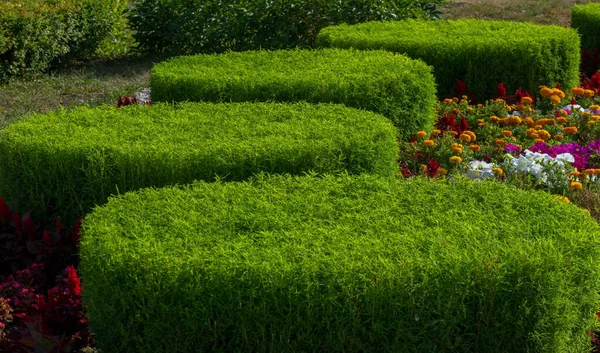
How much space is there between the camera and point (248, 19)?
1131 cm

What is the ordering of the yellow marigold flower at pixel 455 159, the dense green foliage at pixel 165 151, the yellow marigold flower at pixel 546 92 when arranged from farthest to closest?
the yellow marigold flower at pixel 546 92, the yellow marigold flower at pixel 455 159, the dense green foliage at pixel 165 151

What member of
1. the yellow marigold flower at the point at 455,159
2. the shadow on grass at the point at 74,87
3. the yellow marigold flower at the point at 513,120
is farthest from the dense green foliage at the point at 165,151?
the shadow on grass at the point at 74,87

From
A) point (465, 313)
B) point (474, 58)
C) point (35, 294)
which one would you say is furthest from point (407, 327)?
point (474, 58)

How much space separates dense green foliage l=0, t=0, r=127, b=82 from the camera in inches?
435

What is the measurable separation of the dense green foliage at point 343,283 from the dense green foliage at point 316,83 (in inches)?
107

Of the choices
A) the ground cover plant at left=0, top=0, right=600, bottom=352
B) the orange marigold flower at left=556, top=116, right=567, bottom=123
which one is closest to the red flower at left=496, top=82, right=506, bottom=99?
the ground cover plant at left=0, top=0, right=600, bottom=352

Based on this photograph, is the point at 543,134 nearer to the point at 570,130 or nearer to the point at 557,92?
the point at 570,130

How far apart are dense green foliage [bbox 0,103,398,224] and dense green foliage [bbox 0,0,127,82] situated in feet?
17.8

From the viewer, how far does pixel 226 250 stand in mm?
3830

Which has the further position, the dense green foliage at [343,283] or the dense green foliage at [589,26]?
the dense green foliage at [589,26]

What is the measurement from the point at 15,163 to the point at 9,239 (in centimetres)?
45

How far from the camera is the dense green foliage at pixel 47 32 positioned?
1105cm

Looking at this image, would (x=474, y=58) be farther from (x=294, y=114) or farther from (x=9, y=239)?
(x=9, y=239)

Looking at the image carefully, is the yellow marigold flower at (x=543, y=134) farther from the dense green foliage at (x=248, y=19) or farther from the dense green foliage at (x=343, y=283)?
the dense green foliage at (x=248, y=19)
